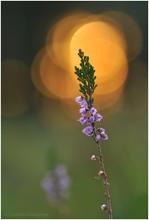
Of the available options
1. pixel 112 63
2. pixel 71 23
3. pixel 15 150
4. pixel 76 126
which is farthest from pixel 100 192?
pixel 71 23

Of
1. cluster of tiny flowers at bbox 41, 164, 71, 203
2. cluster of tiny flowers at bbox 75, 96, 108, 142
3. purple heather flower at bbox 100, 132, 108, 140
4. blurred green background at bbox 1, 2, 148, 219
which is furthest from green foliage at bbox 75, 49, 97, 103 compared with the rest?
cluster of tiny flowers at bbox 41, 164, 71, 203

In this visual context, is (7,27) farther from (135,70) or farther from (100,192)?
(100,192)

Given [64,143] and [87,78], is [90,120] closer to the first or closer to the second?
[87,78]

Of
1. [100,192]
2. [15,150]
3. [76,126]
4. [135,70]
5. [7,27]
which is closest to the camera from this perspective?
[100,192]

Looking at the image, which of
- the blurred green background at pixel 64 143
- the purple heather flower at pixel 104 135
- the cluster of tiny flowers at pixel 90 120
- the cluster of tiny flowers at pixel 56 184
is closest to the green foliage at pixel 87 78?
the cluster of tiny flowers at pixel 90 120

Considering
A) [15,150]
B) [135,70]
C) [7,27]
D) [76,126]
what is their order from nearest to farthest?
[15,150] → [76,126] → [135,70] → [7,27]

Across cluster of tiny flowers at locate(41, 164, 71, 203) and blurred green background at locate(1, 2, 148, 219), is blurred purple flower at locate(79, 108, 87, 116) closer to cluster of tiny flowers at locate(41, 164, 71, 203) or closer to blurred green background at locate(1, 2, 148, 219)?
blurred green background at locate(1, 2, 148, 219)
